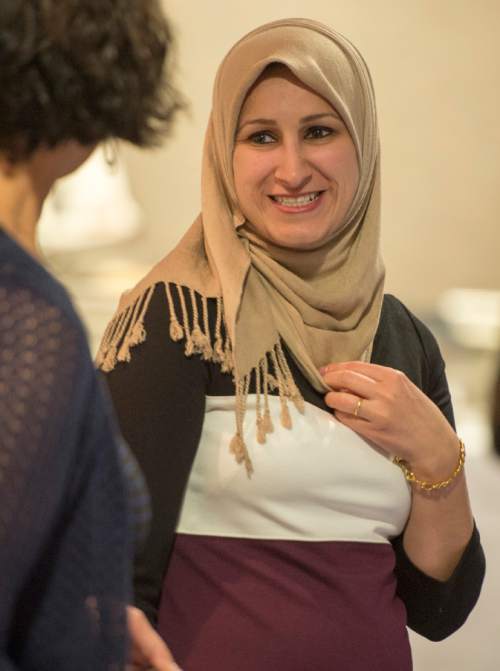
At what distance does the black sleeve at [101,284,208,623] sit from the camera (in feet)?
4.74

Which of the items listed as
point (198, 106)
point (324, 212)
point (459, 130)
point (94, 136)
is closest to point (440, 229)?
point (459, 130)

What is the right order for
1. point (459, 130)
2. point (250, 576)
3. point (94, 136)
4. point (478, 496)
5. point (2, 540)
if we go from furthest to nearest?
point (459, 130)
point (478, 496)
point (250, 576)
point (94, 136)
point (2, 540)

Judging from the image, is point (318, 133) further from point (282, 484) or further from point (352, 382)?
point (282, 484)

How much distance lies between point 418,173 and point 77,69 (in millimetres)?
4149

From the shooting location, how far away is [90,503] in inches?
36.4

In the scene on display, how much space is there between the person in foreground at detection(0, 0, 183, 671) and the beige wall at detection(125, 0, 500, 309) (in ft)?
11.9

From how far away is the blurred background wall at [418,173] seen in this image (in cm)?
457

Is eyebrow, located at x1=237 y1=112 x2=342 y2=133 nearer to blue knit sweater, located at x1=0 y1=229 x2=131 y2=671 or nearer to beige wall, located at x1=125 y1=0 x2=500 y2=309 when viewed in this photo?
blue knit sweater, located at x1=0 y1=229 x2=131 y2=671

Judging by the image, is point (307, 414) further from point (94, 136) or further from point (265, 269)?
point (94, 136)

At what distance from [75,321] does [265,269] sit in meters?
0.78

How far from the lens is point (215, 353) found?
1.50 m

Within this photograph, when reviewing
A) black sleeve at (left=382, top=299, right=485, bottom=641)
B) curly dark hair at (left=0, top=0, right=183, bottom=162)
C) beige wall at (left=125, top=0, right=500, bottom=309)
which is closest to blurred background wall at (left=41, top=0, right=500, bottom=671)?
beige wall at (left=125, top=0, right=500, bottom=309)

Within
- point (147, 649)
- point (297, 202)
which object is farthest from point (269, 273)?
point (147, 649)

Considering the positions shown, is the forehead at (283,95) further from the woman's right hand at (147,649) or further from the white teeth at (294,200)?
the woman's right hand at (147,649)
